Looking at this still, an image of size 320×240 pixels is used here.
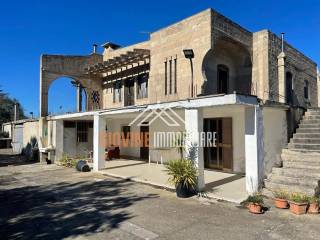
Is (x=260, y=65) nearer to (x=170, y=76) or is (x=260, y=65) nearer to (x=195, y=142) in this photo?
(x=170, y=76)

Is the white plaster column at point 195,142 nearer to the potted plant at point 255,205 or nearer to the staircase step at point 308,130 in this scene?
the potted plant at point 255,205

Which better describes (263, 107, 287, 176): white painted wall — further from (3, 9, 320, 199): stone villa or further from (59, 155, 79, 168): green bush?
(59, 155, 79, 168): green bush

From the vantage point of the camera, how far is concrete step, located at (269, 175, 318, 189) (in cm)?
738

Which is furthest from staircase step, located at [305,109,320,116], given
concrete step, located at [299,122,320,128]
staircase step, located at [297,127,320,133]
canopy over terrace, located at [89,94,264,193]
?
canopy over terrace, located at [89,94,264,193]

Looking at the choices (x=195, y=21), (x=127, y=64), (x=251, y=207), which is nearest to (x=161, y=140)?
(x=127, y=64)

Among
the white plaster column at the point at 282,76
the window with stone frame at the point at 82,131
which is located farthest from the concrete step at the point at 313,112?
the window with stone frame at the point at 82,131

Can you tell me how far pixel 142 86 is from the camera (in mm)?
16297

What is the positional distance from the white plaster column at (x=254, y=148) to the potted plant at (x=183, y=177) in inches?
64.8

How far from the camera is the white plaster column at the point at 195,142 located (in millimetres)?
Answer: 8206

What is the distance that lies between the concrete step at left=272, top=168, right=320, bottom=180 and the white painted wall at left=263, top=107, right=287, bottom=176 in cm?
30

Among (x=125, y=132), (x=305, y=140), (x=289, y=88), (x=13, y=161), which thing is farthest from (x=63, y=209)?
(x=289, y=88)

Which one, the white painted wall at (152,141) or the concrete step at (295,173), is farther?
the white painted wall at (152,141)

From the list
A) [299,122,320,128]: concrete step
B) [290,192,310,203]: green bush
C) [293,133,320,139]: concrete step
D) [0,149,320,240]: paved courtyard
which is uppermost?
[299,122,320,128]: concrete step

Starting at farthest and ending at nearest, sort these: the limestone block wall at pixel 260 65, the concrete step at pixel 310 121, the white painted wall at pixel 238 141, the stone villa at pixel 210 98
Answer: the limestone block wall at pixel 260 65
the white painted wall at pixel 238 141
the concrete step at pixel 310 121
the stone villa at pixel 210 98
